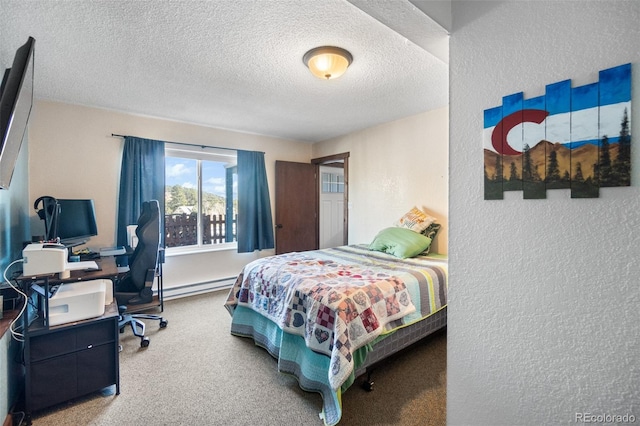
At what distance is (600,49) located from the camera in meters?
0.85

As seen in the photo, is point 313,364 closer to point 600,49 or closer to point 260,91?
point 600,49

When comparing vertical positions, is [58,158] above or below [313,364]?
above

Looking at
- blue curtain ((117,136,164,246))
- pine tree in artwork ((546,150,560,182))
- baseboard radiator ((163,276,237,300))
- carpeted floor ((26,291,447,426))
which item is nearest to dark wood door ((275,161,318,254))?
baseboard radiator ((163,276,237,300))

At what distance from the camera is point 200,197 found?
13.8 feet

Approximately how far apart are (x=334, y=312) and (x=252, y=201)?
3.01m

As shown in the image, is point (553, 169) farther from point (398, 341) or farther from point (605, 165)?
point (398, 341)

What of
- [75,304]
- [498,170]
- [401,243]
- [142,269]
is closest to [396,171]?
[401,243]

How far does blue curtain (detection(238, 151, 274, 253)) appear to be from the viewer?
4359mm

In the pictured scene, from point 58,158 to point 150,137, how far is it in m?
0.97

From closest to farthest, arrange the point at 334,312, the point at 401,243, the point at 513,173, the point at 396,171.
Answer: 1. the point at 513,173
2. the point at 334,312
3. the point at 401,243
4. the point at 396,171

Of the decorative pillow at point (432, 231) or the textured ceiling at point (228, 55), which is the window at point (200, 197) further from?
the decorative pillow at point (432, 231)

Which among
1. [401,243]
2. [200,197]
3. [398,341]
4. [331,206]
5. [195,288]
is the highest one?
[200,197]

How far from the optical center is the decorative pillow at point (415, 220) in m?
3.36

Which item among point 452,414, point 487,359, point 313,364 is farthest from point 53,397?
point 487,359
